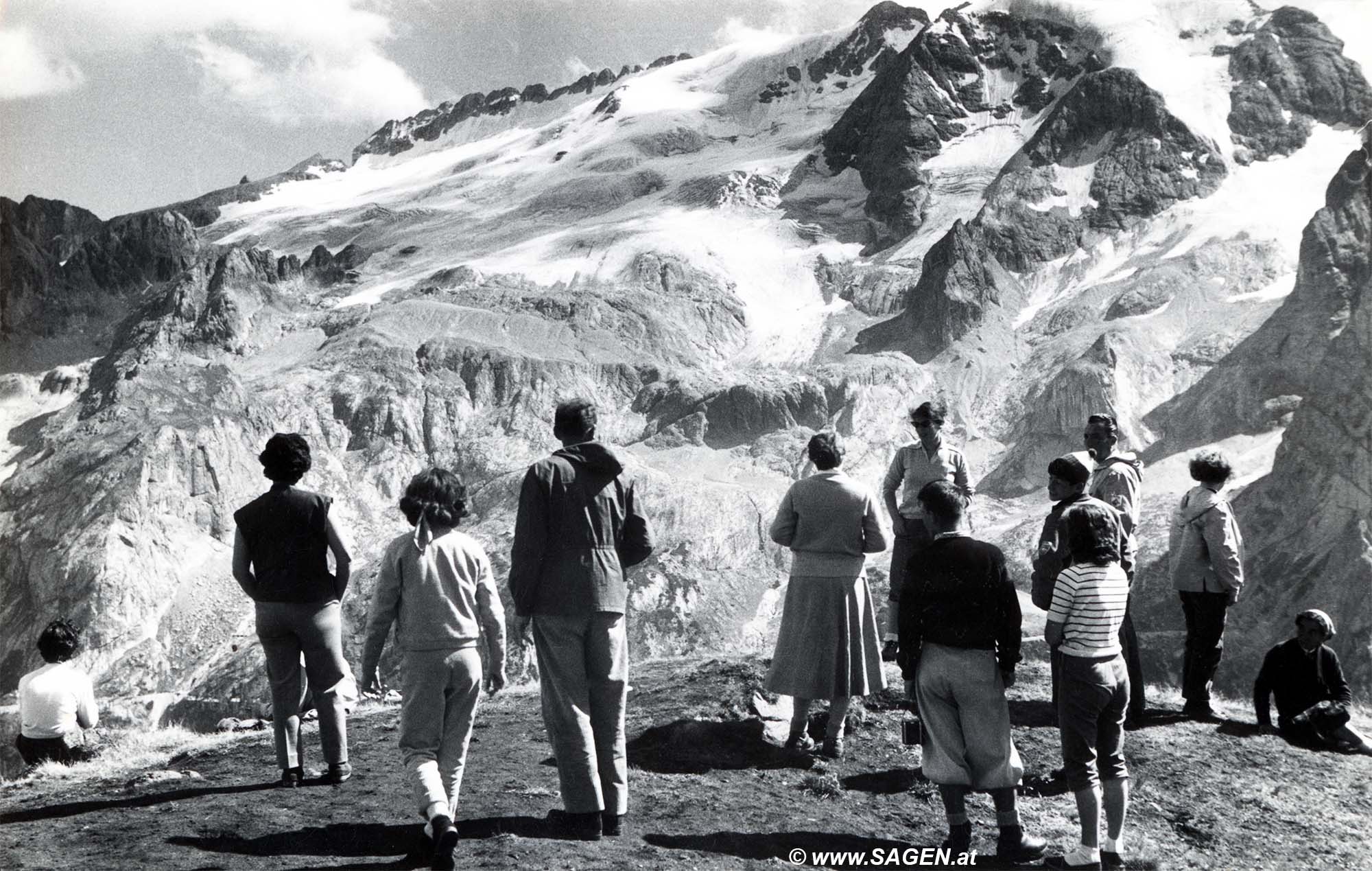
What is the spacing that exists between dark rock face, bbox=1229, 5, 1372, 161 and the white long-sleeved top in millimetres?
103649

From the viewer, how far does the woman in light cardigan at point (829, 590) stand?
24.0 ft

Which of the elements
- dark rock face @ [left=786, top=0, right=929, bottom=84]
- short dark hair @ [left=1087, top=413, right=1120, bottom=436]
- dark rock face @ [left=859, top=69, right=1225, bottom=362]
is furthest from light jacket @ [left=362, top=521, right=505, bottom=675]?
dark rock face @ [left=786, top=0, right=929, bottom=84]

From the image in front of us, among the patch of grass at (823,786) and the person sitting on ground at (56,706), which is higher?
the person sitting on ground at (56,706)

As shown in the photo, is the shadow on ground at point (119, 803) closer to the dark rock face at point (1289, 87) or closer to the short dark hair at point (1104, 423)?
the short dark hair at point (1104, 423)

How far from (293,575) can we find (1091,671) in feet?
12.8

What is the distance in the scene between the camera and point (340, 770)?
22.5 feet

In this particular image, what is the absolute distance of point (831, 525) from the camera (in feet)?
24.0

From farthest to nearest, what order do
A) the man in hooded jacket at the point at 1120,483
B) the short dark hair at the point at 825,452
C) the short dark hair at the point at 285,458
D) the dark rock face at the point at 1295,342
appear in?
the dark rock face at the point at 1295,342 → the man in hooded jacket at the point at 1120,483 → the short dark hair at the point at 825,452 → the short dark hair at the point at 285,458

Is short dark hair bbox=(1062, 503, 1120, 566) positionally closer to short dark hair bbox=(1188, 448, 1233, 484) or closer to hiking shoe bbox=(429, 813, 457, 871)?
short dark hair bbox=(1188, 448, 1233, 484)

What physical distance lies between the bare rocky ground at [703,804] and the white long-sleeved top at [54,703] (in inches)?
20.0

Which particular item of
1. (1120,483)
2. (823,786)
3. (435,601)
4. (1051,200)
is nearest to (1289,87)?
(1051,200)

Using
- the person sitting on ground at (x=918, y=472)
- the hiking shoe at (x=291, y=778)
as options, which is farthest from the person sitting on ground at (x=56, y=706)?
the person sitting on ground at (x=918, y=472)

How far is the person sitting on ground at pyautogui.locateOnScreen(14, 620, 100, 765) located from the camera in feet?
25.7

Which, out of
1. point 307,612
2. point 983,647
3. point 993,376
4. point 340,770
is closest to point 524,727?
point 340,770
